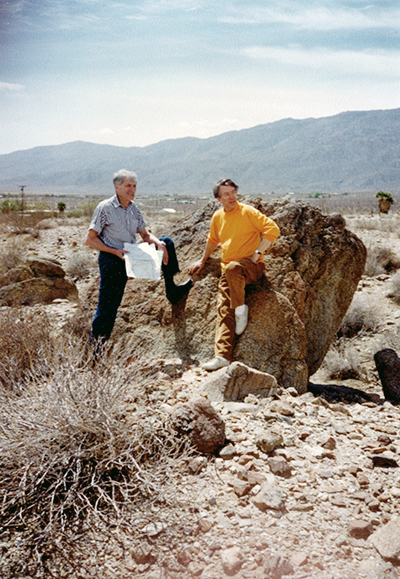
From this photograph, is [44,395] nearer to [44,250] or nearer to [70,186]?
[44,250]

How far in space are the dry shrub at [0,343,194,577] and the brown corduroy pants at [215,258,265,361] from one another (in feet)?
5.94

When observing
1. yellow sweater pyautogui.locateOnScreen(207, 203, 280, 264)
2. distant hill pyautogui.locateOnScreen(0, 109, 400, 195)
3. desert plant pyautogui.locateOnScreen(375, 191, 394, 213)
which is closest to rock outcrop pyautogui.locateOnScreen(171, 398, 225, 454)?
yellow sweater pyautogui.locateOnScreen(207, 203, 280, 264)

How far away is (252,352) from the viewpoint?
487 cm

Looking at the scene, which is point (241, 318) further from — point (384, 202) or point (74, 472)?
point (384, 202)

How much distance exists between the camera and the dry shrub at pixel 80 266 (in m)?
11.2

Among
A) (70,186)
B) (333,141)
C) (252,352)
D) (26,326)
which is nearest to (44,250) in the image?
(26,326)

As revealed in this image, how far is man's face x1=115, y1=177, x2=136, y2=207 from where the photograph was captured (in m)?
4.41

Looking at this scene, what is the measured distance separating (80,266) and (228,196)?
7181 millimetres

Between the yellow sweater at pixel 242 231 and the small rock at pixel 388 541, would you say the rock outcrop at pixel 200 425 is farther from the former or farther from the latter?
the yellow sweater at pixel 242 231

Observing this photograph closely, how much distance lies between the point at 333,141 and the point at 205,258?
167 m

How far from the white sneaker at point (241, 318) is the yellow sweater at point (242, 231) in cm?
54

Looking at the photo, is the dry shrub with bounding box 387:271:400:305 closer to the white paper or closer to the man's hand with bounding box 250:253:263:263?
the man's hand with bounding box 250:253:263:263

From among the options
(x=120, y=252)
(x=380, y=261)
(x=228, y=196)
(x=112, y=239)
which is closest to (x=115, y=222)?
(x=112, y=239)

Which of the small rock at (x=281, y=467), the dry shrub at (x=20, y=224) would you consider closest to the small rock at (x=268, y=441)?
the small rock at (x=281, y=467)
